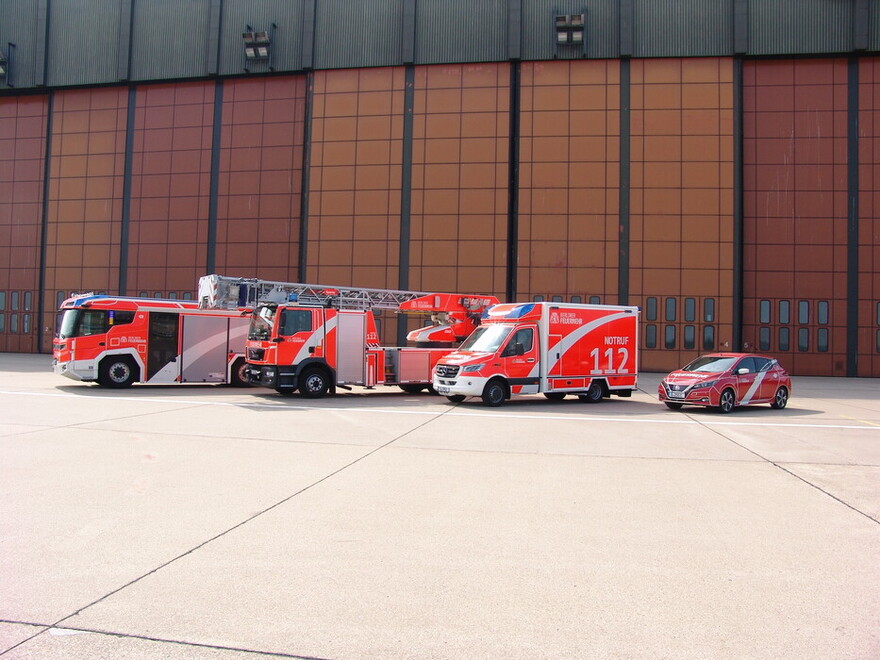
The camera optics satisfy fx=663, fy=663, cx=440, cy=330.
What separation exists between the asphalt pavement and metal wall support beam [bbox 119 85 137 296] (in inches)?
1242

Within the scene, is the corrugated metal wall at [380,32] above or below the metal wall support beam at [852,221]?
above

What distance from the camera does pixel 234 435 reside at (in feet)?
36.2

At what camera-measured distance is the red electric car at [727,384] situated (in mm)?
16188

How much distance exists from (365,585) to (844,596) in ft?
10.5

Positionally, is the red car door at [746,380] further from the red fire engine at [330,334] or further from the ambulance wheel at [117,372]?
the ambulance wheel at [117,372]

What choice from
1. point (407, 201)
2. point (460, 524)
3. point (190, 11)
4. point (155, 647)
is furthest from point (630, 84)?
point (155, 647)

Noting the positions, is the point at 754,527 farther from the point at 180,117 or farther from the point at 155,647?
the point at 180,117

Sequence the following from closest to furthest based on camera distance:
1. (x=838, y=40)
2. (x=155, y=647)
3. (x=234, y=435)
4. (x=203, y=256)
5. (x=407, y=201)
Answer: (x=155, y=647)
(x=234, y=435)
(x=838, y=40)
(x=407, y=201)
(x=203, y=256)

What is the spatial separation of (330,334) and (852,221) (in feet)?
97.8

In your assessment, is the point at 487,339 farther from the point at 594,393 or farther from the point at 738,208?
the point at 738,208

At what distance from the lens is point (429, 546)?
5.34m

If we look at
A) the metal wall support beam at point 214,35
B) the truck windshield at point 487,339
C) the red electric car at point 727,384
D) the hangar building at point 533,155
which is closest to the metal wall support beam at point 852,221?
the hangar building at point 533,155

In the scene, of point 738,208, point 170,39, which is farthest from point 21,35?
point 738,208

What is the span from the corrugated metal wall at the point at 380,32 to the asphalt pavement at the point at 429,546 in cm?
2991
